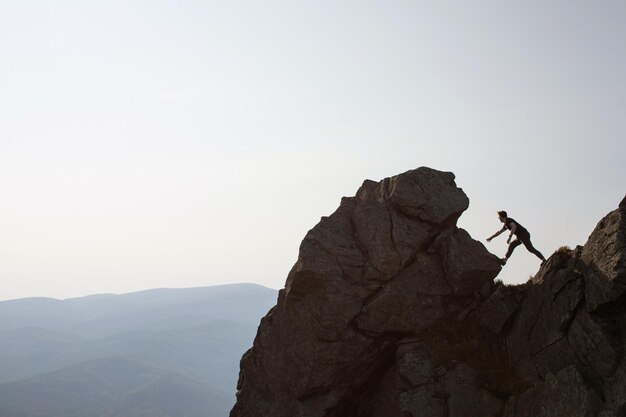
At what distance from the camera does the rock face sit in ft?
78.4

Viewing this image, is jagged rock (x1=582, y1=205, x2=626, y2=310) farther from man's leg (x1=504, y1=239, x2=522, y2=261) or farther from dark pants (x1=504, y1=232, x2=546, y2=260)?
man's leg (x1=504, y1=239, x2=522, y2=261)

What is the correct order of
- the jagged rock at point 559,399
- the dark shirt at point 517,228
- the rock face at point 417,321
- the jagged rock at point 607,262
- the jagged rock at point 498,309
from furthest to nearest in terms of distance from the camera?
the dark shirt at point 517,228, the jagged rock at point 498,309, the rock face at point 417,321, the jagged rock at point 607,262, the jagged rock at point 559,399

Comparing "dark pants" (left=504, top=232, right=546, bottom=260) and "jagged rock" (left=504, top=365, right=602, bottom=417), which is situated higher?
"dark pants" (left=504, top=232, right=546, bottom=260)

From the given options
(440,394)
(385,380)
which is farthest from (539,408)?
(385,380)

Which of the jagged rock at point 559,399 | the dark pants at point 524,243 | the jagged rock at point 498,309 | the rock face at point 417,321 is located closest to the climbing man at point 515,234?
the dark pants at point 524,243

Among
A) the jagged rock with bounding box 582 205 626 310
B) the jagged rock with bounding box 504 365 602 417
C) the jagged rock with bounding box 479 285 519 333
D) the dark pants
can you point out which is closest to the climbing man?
the dark pants

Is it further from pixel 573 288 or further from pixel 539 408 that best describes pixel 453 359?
pixel 573 288

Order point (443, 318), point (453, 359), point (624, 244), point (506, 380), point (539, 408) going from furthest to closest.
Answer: point (443, 318), point (453, 359), point (506, 380), point (539, 408), point (624, 244)

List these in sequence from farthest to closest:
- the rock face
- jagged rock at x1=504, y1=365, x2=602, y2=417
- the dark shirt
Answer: the dark shirt
the rock face
jagged rock at x1=504, y1=365, x2=602, y2=417

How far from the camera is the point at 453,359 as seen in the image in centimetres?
2695

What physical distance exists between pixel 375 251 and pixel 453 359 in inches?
295

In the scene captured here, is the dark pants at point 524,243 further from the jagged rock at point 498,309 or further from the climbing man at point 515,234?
the jagged rock at point 498,309

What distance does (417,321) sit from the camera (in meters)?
28.9

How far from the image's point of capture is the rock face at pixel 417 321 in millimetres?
A: 23891
